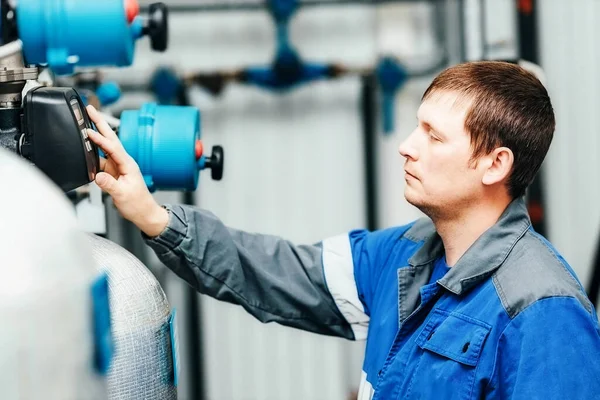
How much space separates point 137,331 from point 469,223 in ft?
1.84

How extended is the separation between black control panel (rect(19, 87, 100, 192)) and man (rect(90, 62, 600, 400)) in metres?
0.10

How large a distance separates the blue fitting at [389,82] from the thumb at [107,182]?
1.72 meters

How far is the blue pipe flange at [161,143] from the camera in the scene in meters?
1.32

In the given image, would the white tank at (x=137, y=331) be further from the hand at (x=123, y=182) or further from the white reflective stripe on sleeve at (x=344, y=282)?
the white reflective stripe on sleeve at (x=344, y=282)

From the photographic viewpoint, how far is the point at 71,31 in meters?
1.23

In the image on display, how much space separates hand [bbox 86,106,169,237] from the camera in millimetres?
1188

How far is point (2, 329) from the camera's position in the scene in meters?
0.68

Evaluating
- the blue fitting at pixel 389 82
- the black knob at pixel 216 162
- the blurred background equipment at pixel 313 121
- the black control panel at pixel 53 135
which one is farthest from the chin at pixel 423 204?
the blue fitting at pixel 389 82

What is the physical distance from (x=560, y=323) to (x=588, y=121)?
173 centimetres

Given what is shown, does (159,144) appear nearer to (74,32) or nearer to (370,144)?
(74,32)

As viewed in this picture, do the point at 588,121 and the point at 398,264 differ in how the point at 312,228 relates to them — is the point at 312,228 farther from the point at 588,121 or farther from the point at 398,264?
the point at 398,264

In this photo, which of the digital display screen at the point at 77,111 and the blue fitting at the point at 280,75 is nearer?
the digital display screen at the point at 77,111

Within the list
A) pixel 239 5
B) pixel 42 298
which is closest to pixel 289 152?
pixel 239 5

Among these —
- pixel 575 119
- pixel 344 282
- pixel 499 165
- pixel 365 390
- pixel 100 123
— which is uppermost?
pixel 100 123
